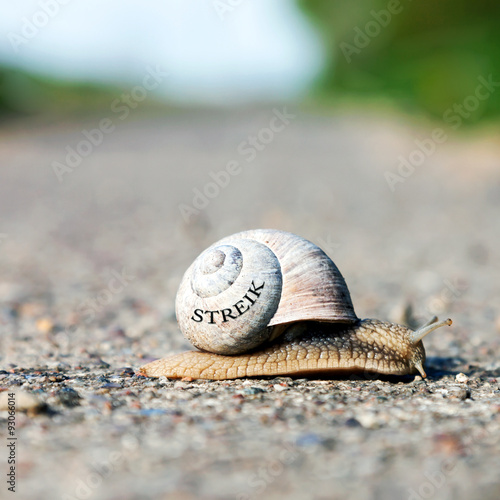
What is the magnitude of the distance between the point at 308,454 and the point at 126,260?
5073 millimetres

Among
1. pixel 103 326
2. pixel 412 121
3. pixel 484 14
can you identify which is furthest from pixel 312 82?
pixel 103 326

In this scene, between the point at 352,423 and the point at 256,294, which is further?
the point at 256,294

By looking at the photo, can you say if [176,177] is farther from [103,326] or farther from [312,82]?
[312,82]

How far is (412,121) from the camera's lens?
1811cm
